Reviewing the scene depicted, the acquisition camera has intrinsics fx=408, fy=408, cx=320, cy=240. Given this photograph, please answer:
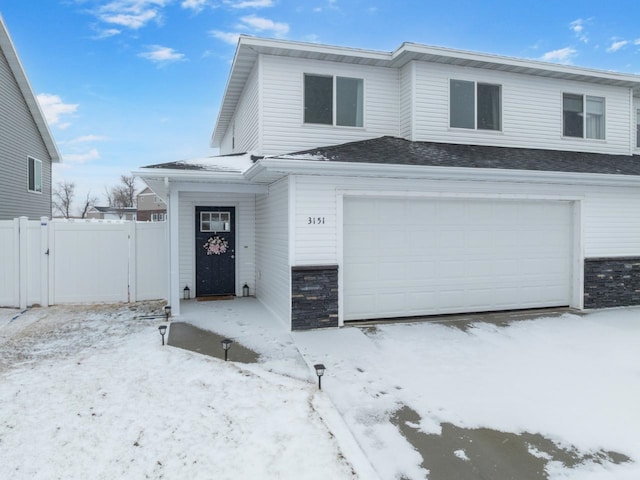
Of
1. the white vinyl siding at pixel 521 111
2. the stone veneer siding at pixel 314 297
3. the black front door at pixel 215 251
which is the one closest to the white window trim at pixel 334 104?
the white vinyl siding at pixel 521 111

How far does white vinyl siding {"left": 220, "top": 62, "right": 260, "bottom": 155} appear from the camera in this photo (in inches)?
360

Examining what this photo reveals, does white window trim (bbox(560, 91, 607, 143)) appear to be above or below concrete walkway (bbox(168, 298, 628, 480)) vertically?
above

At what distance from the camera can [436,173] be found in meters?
7.31

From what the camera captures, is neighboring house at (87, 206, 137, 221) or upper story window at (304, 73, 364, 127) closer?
upper story window at (304, 73, 364, 127)

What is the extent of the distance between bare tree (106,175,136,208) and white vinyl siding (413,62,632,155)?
2433 inches

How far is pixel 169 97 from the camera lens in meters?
24.0

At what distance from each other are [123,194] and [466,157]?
65.8 meters

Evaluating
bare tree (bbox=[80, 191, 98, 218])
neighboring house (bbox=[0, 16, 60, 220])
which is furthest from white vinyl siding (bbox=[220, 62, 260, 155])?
bare tree (bbox=[80, 191, 98, 218])

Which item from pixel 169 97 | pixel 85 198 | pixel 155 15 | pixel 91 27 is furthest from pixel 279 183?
pixel 85 198

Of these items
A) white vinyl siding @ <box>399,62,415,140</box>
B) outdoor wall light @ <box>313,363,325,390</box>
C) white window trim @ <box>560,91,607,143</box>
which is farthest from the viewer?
white window trim @ <box>560,91,607,143</box>

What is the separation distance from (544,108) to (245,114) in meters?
7.64

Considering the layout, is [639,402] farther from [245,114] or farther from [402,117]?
[245,114]

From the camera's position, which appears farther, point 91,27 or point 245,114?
point 91,27

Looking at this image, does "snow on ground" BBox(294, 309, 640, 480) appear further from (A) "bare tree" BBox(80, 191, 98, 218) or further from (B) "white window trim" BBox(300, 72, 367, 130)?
(A) "bare tree" BBox(80, 191, 98, 218)
